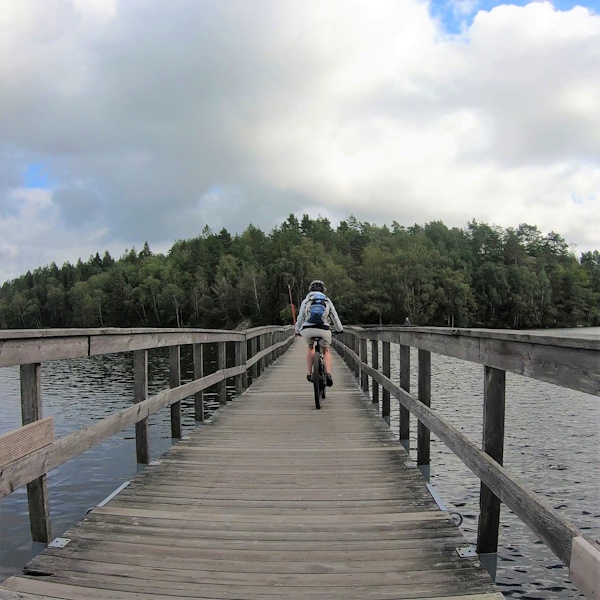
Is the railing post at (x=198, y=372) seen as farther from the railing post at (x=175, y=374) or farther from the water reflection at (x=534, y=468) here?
the water reflection at (x=534, y=468)

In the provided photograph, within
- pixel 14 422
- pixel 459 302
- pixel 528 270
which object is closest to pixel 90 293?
pixel 459 302

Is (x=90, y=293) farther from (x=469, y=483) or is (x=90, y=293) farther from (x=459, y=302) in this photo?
(x=469, y=483)

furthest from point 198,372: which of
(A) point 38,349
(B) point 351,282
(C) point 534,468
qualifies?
(B) point 351,282

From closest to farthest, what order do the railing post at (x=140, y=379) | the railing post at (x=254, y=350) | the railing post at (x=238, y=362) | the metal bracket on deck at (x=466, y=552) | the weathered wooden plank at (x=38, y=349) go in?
1. the weathered wooden plank at (x=38, y=349)
2. the metal bracket on deck at (x=466, y=552)
3. the railing post at (x=140, y=379)
4. the railing post at (x=238, y=362)
5. the railing post at (x=254, y=350)

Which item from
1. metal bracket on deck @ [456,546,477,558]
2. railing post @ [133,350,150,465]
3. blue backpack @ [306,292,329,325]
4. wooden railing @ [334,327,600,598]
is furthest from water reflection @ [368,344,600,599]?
railing post @ [133,350,150,465]

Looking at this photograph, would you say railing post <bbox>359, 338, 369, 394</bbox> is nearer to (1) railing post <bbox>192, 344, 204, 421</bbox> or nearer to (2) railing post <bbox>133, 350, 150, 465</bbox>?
(1) railing post <bbox>192, 344, 204, 421</bbox>

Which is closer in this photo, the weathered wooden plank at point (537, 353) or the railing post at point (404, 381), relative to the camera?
the weathered wooden plank at point (537, 353)

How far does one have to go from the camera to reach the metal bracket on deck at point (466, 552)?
8.68ft

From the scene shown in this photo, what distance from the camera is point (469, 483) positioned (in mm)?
7027

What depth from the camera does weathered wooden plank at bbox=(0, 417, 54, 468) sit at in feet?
7.55

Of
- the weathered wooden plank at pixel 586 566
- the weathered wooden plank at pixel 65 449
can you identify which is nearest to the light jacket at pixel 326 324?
the weathered wooden plank at pixel 65 449

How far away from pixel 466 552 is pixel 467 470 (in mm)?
5244

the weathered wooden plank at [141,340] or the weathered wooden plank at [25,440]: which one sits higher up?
the weathered wooden plank at [141,340]

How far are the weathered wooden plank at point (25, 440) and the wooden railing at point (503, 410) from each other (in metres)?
2.16
